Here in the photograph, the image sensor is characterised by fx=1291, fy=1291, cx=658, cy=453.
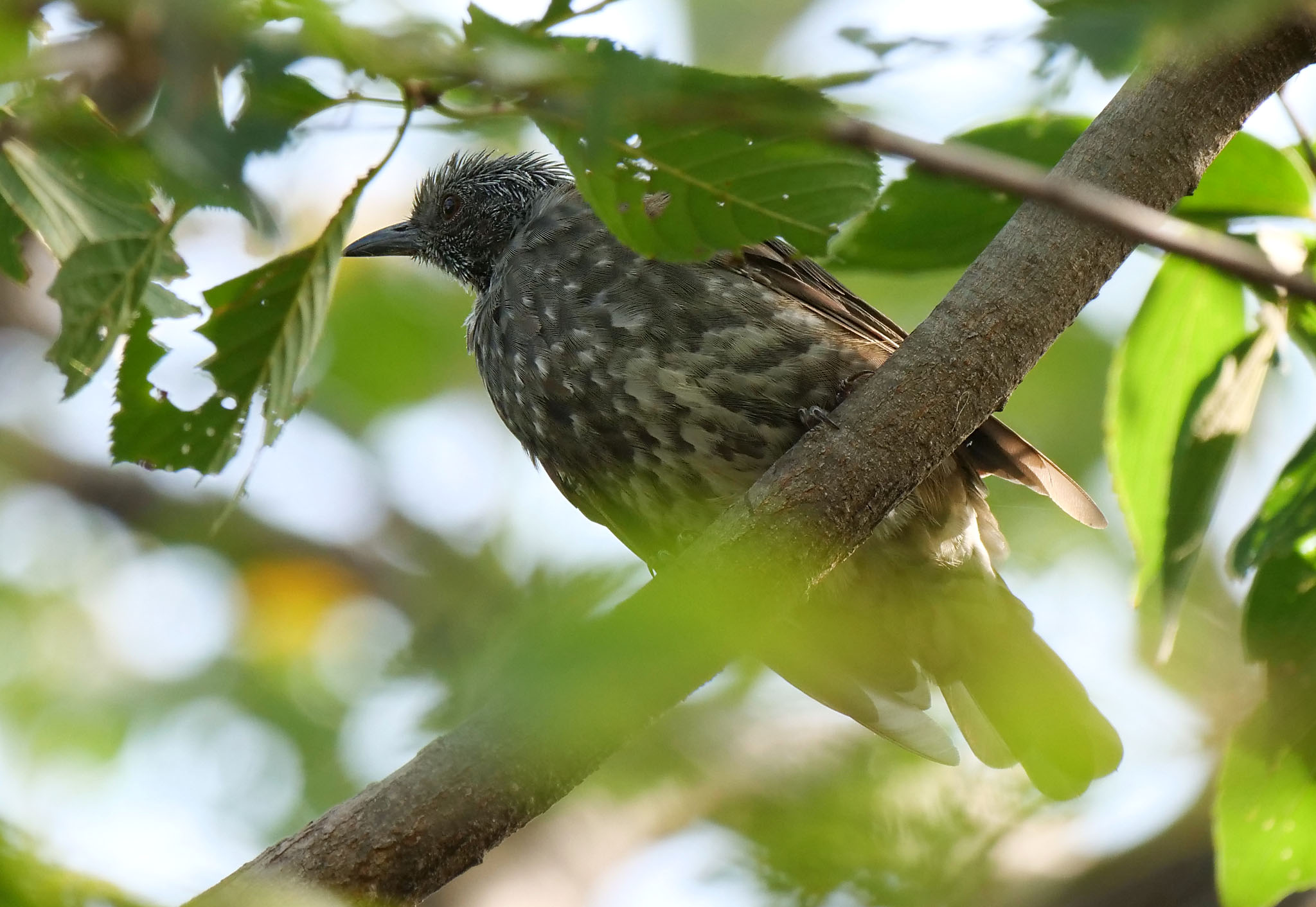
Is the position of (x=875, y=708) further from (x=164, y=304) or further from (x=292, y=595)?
(x=292, y=595)

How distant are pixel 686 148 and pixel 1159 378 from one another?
4.78 ft

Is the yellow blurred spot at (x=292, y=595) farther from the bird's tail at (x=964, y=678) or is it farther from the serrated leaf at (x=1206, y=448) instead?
the serrated leaf at (x=1206, y=448)

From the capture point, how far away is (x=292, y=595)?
5.58m

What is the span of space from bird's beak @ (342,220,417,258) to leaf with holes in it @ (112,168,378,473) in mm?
2108

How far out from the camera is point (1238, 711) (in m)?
3.66

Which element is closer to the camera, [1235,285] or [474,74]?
[474,74]

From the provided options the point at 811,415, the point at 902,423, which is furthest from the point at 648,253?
the point at 811,415

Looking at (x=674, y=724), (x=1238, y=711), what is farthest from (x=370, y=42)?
(x=1238, y=711)

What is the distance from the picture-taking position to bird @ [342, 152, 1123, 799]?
305cm

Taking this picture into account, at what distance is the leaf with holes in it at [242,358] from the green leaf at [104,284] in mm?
209

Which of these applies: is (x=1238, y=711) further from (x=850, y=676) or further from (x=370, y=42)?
(x=370, y=42)

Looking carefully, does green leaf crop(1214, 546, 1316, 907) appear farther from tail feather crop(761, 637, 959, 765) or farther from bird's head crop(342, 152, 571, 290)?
bird's head crop(342, 152, 571, 290)

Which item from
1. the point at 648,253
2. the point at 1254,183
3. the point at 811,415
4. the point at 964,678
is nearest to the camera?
the point at 648,253

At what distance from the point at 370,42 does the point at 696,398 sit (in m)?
2.08
